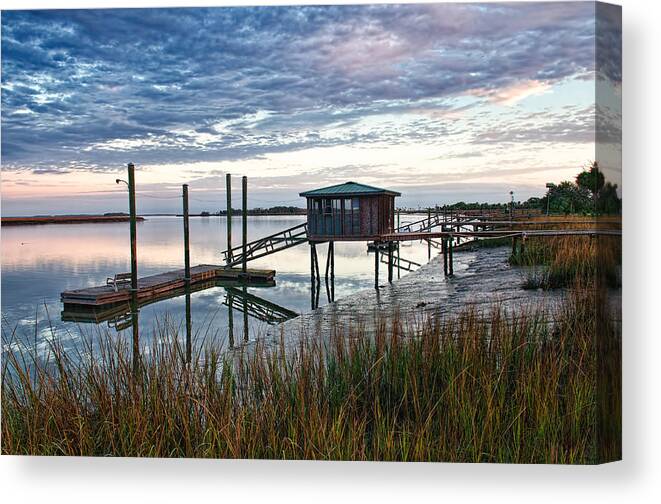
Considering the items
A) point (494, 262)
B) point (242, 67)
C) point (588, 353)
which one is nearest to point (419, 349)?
point (588, 353)

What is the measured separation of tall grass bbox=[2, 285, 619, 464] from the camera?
348 cm

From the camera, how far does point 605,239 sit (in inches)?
141

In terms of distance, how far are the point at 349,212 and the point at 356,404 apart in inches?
312

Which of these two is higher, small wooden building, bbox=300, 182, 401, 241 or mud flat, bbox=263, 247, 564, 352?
small wooden building, bbox=300, 182, 401, 241

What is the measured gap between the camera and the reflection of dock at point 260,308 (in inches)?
429

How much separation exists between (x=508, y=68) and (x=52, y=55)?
3555 mm

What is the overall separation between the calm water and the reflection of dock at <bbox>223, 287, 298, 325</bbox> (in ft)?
0.54

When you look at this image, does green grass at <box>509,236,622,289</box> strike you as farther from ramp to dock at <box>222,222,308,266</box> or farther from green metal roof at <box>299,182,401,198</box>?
ramp to dock at <box>222,222,308,266</box>

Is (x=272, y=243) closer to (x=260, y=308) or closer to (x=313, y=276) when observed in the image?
(x=313, y=276)

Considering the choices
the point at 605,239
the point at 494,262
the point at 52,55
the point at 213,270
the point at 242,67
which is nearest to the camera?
the point at 605,239

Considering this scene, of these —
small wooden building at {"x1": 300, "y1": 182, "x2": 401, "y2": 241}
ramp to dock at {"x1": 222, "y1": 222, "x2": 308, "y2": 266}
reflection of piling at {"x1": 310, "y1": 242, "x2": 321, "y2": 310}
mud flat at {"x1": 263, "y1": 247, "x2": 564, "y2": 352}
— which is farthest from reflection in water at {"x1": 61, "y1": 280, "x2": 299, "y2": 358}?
small wooden building at {"x1": 300, "y1": 182, "x2": 401, "y2": 241}

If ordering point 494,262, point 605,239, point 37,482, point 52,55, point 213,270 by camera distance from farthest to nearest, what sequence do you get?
point 213,270
point 494,262
point 52,55
point 37,482
point 605,239

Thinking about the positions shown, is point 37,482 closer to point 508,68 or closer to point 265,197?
point 265,197

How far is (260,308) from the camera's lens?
11695 millimetres
